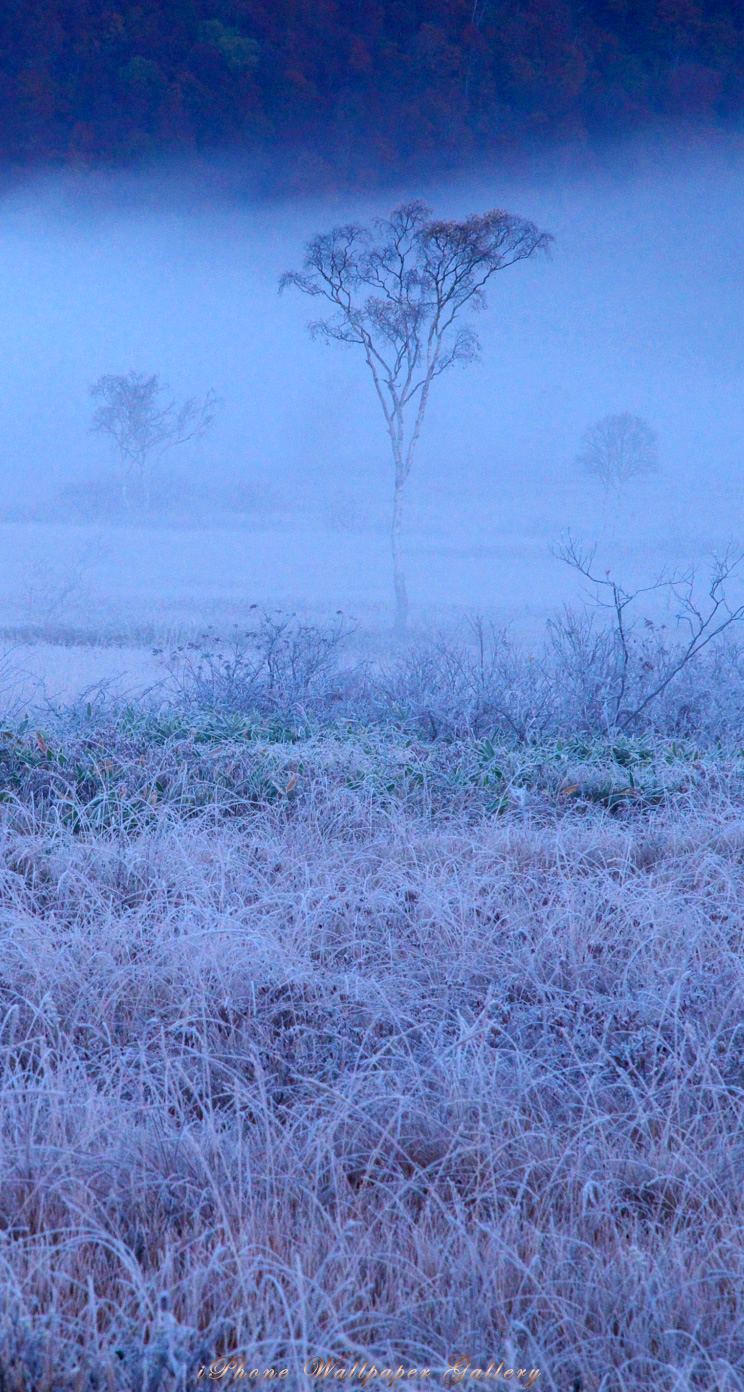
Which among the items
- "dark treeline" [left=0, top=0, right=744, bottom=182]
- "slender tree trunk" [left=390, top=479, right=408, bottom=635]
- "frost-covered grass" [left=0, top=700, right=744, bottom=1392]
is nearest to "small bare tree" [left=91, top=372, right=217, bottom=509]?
"dark treeline" [left=0, top=0, right=744, bottom=182]

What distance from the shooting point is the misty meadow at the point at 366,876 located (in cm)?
198

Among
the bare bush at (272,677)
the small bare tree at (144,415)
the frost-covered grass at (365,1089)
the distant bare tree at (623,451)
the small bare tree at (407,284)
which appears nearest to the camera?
the frost-covered grass at (365,1089)

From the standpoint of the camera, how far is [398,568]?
806 inches

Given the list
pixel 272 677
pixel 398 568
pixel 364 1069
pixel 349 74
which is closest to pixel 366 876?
pixel 364 1069

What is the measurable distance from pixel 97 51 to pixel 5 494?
42.6ft

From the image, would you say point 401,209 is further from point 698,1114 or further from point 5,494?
point 698,1114

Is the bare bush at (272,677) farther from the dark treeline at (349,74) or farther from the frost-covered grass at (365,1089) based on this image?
the dark treeline at (349,74)

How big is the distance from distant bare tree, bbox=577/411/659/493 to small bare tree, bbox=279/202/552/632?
1816 centimetres

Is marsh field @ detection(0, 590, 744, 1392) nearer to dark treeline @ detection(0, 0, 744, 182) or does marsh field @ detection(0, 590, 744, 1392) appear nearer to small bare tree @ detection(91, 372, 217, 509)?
dark treeline @ detection(0, 0, 744, 182)

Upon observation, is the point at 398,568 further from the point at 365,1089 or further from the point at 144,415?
the point at 365,1089

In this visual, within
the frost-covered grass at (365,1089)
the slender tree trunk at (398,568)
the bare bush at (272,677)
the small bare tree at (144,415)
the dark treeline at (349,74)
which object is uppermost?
the dark treeline at (349,74)

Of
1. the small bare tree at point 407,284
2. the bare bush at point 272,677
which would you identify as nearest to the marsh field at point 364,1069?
the bare bush at point 272,677

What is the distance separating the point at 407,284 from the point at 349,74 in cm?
733

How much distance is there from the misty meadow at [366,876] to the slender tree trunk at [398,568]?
0.50 metres
